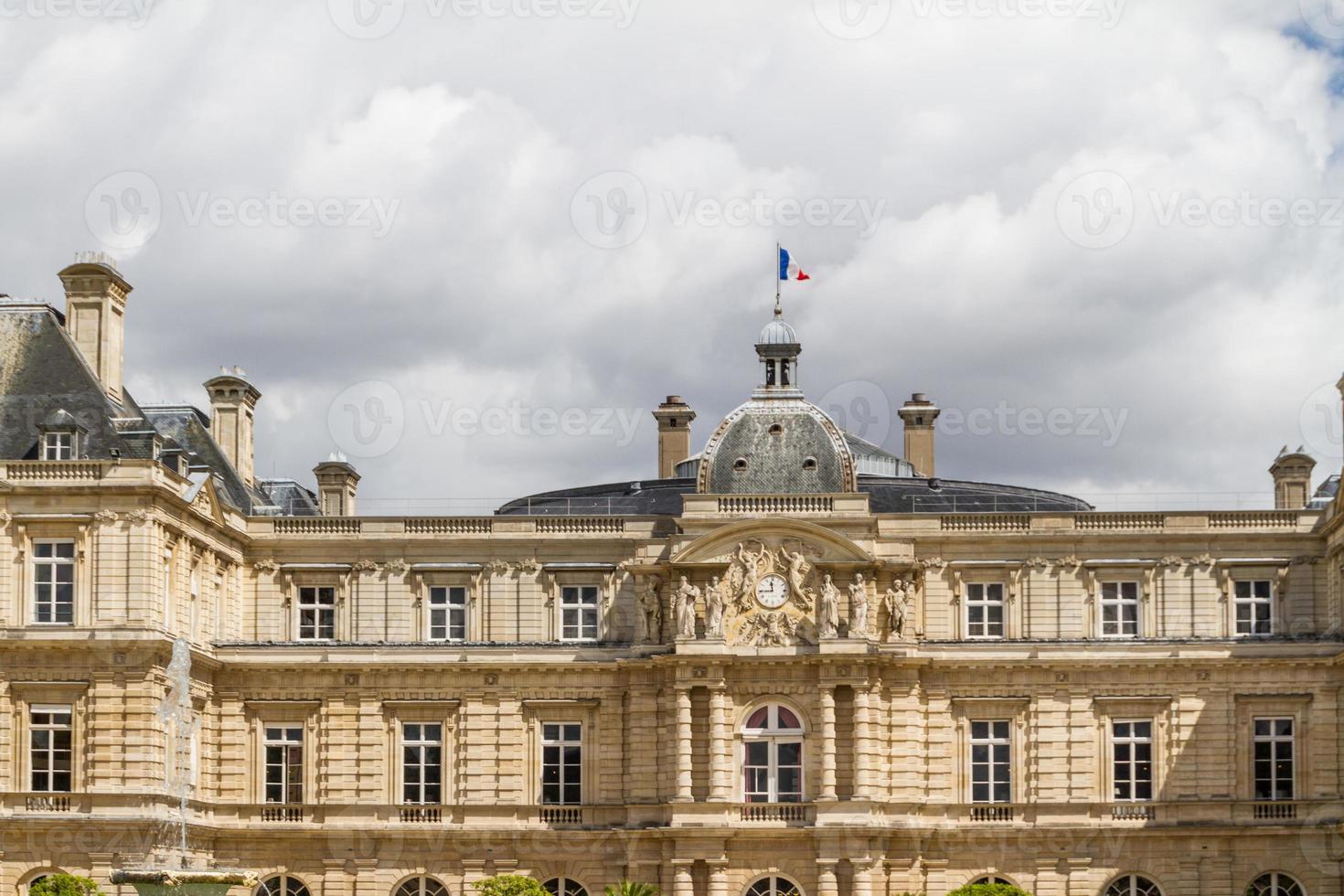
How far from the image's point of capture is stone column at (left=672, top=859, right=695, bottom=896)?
7219 centimetres

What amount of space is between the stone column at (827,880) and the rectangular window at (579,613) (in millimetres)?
9995

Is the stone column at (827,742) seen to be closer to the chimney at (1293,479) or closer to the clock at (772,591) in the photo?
the clock at (772,591)

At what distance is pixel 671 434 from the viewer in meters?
88.5

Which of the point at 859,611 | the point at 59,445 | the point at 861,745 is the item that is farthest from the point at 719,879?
the point at 59,445

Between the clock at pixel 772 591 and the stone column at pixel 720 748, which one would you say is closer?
the stone column at pixel 720 748

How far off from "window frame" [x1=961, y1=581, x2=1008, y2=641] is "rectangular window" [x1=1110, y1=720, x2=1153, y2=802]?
4275mm

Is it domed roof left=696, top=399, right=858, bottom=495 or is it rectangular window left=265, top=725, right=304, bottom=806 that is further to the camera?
domed roof left=696, top=399, right=858, bottom=495

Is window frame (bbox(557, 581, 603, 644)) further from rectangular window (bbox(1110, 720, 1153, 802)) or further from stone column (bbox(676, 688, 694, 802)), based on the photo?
rectangular window (bbox(1110, 720, 1153, 802))

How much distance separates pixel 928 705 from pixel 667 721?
7550mm

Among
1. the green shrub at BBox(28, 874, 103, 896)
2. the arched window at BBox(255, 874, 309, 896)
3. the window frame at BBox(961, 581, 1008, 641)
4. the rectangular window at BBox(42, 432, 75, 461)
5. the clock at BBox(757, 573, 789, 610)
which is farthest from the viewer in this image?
the window frame at BBox(961, 581, 1008, 641)

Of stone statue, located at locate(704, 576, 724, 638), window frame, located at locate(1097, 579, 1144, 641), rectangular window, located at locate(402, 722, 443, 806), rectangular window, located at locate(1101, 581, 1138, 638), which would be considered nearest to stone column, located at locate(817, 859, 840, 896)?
stone statue, located at locate(704, 576, 724, 638)

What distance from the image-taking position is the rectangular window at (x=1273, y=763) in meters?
74.3

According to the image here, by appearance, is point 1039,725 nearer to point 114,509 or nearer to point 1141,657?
point 1141,657

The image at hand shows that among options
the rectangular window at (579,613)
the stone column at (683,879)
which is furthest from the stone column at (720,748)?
the rectangular window at (579,613)
